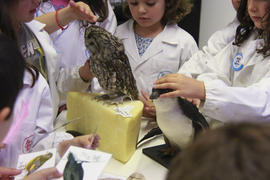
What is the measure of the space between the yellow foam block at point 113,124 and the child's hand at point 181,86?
5.7 inches

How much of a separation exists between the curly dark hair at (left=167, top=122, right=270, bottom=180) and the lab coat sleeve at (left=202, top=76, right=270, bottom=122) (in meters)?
0.56

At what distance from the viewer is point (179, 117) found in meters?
0.83

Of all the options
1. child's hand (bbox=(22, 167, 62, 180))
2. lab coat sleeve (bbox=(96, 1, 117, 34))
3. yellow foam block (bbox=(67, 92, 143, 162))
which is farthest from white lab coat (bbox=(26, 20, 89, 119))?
child's hand (bbox=(22, 167, 62, 180))

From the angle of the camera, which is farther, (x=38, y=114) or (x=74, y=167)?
(x=38, y=114)

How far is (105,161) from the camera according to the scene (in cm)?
73

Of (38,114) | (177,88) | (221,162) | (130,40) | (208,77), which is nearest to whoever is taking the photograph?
(221,162)

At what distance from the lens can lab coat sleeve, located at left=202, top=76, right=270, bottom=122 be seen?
0.85 meters

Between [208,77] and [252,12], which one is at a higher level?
[252,12]

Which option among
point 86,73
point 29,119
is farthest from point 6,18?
point 86,73

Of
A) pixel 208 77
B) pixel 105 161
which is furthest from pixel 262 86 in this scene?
pixel 105 161

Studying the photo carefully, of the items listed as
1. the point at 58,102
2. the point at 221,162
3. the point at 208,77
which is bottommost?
the point at 58,102

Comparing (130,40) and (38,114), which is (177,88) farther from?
(130,40)

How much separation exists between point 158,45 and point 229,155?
1.03 m

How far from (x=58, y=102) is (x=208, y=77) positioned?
1.87 ft
